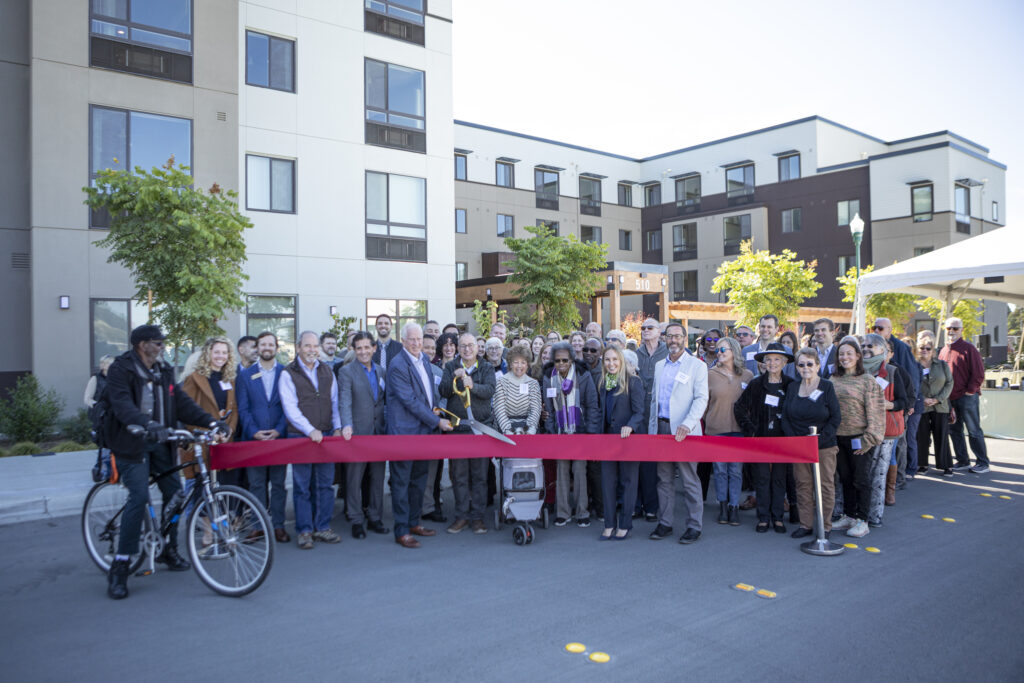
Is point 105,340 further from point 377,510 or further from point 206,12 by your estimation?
point 377,510

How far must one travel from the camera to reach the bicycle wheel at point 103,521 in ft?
18.8

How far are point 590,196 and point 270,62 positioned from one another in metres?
29.2

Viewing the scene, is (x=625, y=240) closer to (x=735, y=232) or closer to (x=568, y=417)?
(x=735, y=232)

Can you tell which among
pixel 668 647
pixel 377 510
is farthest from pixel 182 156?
pixel 668 647

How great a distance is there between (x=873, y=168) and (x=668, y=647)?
135 feet

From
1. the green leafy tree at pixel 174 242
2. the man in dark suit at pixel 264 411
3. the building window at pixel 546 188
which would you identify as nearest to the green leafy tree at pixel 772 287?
the building window at pixel 546 188

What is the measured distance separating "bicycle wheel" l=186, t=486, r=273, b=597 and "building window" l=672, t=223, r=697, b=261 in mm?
43318

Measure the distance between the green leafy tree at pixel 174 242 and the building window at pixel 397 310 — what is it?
6881 millimetres

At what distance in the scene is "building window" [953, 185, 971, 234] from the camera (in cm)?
3709

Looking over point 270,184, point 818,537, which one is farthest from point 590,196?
point 818,537

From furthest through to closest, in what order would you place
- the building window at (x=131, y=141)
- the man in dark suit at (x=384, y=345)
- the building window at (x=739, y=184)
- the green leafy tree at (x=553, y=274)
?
the building window at (x=739, y=184), the green leafy tree at (x=553, y=274), the building window at (x=131, y=141), the man in dark suit at (x=384, y=345)

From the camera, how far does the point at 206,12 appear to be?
17297mm

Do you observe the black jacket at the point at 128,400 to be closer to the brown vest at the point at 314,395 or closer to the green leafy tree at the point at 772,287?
the brown vest at the point at 314,395

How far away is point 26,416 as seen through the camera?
43.2 ft
